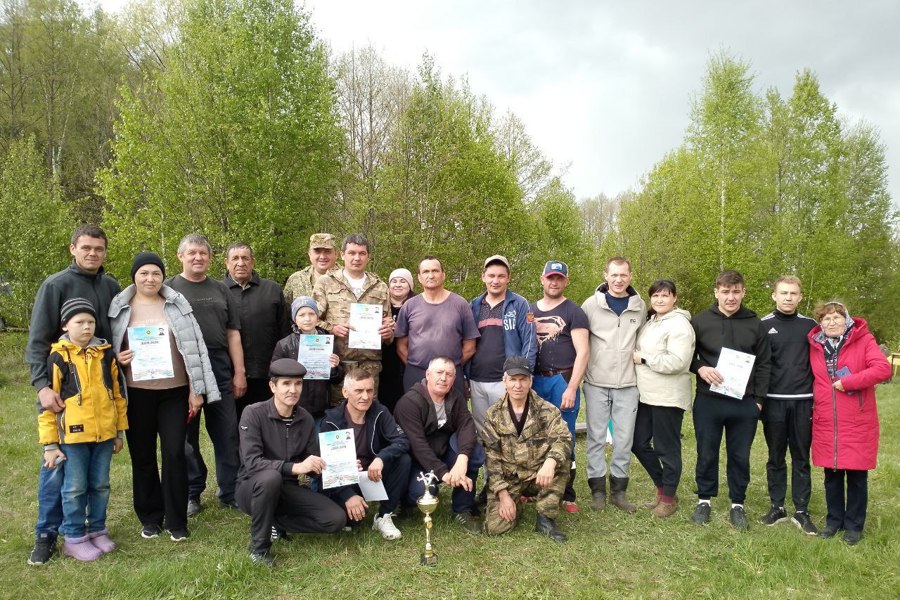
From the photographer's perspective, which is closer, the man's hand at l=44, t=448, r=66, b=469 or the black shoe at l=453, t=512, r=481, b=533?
the man's hand at l=44, t=448, r=66, b=469

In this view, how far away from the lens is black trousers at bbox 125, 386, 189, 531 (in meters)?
4.36

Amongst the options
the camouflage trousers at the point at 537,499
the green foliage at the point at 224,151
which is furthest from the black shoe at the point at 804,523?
the green foliage at the point at 224,151

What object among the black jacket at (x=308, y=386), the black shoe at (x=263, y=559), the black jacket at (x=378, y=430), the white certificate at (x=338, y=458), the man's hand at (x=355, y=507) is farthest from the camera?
the black jacket at (x=308, y=386)

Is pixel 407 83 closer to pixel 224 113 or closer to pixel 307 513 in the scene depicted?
pixel 224 113

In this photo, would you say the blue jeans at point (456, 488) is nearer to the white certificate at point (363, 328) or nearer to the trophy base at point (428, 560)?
the trophy base at point (428, 560)

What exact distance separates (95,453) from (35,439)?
4.90 metres

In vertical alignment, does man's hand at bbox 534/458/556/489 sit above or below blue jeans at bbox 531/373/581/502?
below

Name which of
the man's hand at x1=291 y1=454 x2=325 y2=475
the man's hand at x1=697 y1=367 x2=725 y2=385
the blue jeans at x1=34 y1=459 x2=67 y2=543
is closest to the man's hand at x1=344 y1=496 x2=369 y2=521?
the man's hand at x1=291 y1=454 x2=325 y2=475

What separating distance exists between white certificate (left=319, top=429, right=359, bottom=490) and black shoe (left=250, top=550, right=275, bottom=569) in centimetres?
60

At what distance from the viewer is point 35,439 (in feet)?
25.7

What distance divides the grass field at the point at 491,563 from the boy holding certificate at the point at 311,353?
1126 mm

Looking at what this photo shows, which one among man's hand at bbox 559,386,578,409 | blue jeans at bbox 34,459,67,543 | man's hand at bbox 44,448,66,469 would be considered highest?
man's hand at bbox 559,386,578,409

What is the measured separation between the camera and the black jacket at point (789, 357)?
187 inches

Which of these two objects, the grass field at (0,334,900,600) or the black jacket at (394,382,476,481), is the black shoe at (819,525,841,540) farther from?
the black jacket at (394,382,476,481)
